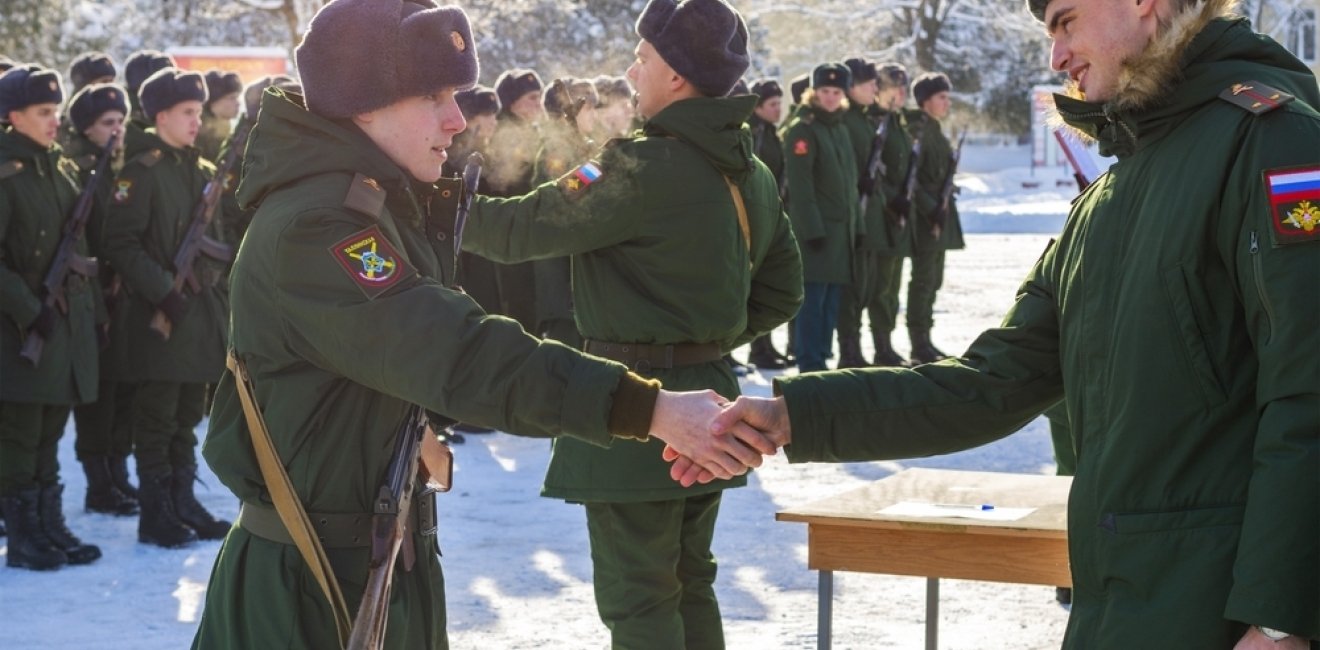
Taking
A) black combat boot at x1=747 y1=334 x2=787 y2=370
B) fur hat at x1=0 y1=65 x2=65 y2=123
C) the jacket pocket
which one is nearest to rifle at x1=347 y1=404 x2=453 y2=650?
the jacket pocket

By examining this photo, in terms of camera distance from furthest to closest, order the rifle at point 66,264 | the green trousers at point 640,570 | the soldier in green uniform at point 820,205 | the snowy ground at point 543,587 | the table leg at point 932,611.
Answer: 1. the soldier in green uniform at point 820,205
2. the rifle at point 66,264
3. the snowy ground at point 543,587
4. the table leg at point 932,611
5. the green trousers at point 640,570

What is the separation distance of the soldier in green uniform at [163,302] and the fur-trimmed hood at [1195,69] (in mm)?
5585

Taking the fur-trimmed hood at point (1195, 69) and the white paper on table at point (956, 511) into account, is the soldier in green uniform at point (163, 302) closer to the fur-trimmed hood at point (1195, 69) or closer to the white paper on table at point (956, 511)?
the white paper on table at point (956, 511)

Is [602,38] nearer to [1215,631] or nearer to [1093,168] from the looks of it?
[1093,168]

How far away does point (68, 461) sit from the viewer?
997 centimetres

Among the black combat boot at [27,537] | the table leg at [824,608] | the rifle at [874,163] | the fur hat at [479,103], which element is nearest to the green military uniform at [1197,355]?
the table leg at [824,608]

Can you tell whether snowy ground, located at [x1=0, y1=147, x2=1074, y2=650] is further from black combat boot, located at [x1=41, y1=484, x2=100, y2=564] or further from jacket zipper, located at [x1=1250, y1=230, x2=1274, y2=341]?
jacket zipper, located at [x1=1250, y1=230, x2=1274, y2=341]

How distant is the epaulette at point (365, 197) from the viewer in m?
2.98

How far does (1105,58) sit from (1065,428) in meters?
3.08

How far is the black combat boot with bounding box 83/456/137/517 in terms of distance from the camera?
8312 millimetres

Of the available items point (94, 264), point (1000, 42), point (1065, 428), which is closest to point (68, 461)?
point (94, 264)

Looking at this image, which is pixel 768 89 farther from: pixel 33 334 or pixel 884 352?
pixel 33 334

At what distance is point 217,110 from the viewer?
9586 millimetres

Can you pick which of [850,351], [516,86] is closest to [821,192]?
[850,351]
